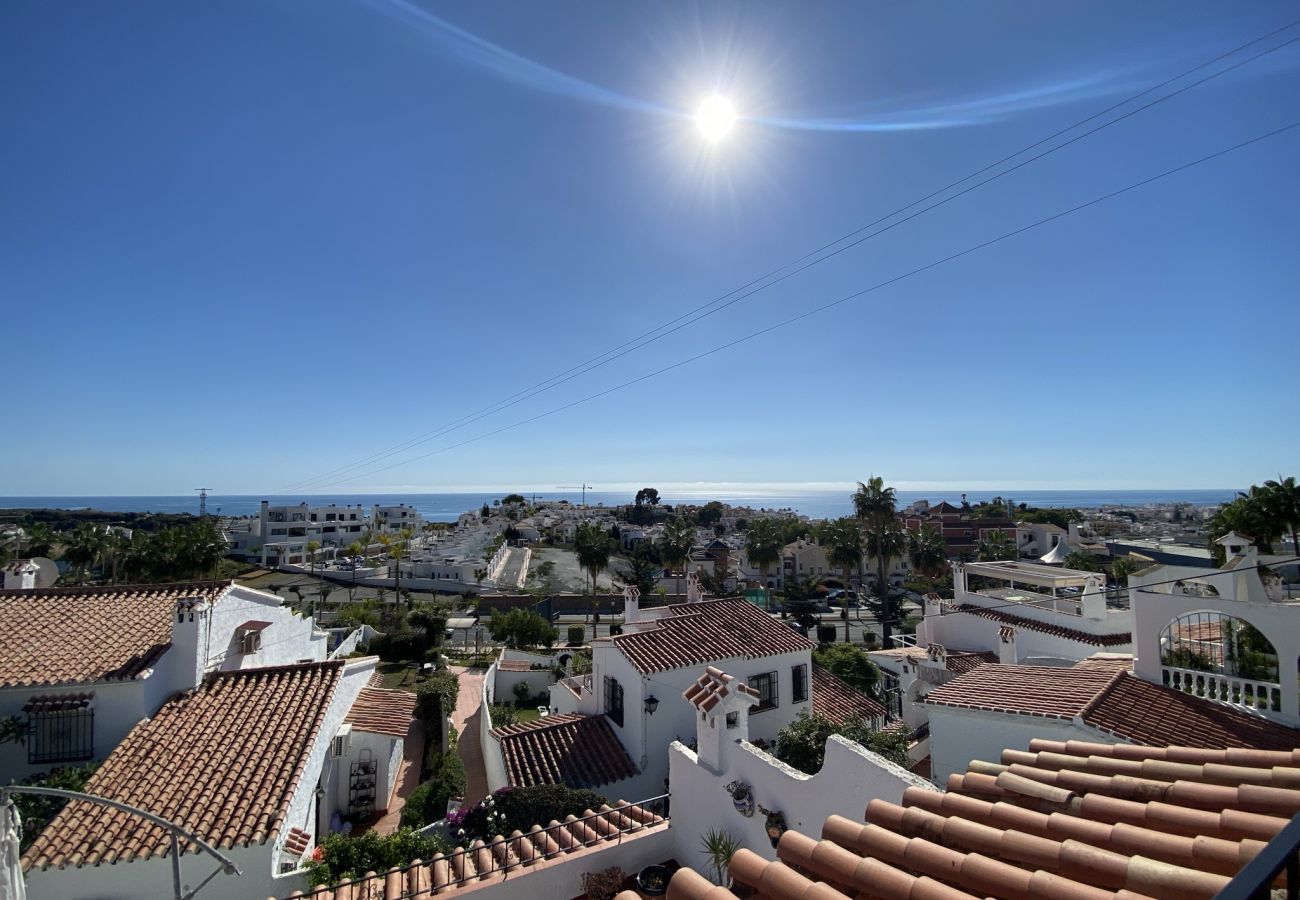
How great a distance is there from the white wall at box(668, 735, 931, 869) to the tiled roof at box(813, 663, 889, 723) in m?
10.9

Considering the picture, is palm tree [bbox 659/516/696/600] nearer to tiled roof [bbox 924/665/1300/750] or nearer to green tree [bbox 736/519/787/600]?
green tree [bbox 736/519/787/600]

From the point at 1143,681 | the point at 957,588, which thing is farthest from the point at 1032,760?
the point at 957,588

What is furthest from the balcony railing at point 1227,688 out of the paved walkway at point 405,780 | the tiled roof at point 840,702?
the paved walkway at point 405,780

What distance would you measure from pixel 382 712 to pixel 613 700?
7243 millimetres

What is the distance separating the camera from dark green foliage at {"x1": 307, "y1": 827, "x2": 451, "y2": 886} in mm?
9633

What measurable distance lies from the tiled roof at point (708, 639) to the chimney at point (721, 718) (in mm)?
7276

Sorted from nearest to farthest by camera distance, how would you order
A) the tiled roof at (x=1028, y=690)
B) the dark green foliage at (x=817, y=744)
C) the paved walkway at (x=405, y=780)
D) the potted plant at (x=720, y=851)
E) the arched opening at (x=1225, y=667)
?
1. the potted plant at (x=720, y=851)
2. the arched opening at (x=1225, y=667)
3. the tiled roof at (x=1028, y=690)
4. the dark green foliage at (x=817, y=744)
5. the paved walkway at (x=405, y=780)

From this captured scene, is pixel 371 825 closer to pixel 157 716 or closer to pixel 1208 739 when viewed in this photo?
pixel 157 716

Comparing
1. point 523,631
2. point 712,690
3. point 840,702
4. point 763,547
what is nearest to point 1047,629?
point 840,702

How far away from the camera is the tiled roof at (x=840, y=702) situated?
18594mm

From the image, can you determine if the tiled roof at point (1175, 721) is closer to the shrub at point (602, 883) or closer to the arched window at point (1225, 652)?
the arched window at point (1225, 652)

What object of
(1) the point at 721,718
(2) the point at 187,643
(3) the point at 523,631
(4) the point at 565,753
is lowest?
(3) the point at 523,631

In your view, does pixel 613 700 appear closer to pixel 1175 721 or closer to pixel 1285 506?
pixel 1175 721

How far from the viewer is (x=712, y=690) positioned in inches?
337
